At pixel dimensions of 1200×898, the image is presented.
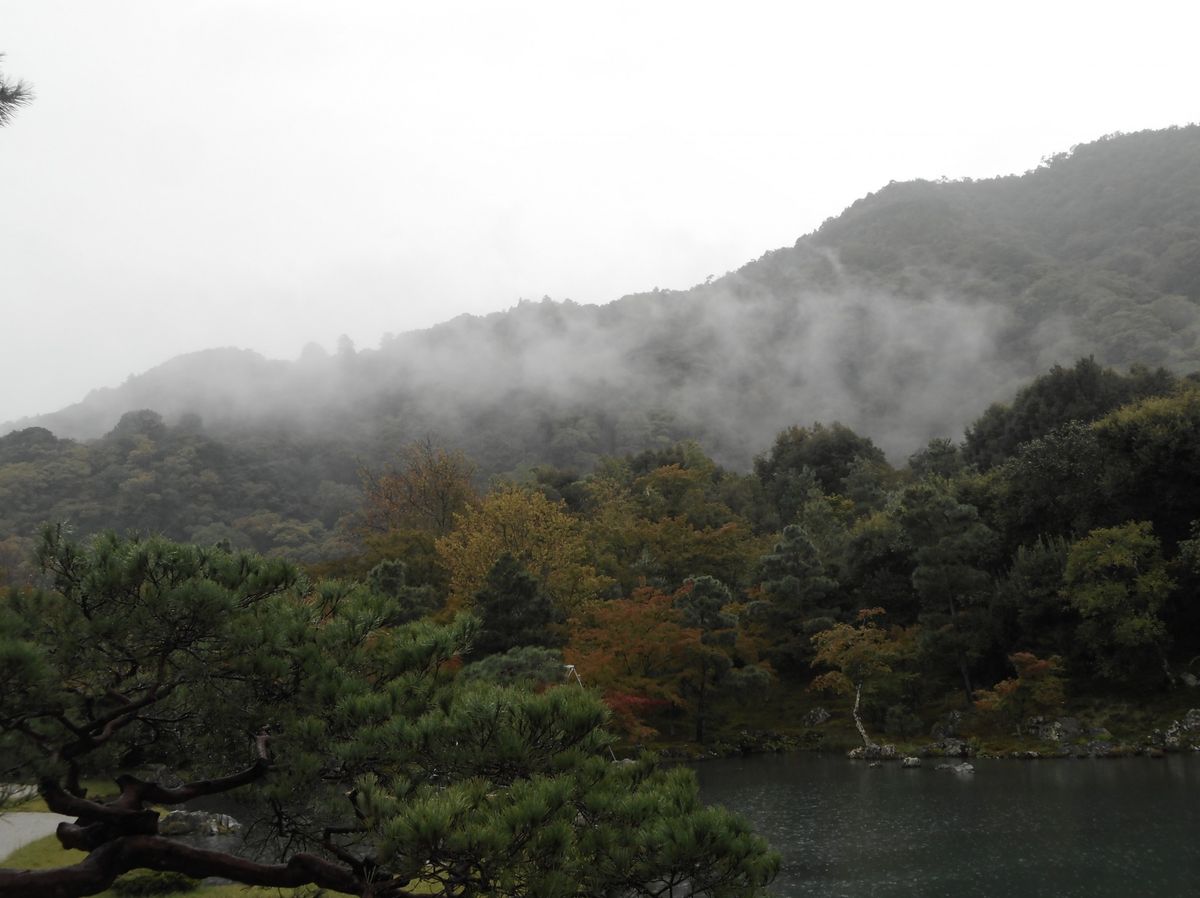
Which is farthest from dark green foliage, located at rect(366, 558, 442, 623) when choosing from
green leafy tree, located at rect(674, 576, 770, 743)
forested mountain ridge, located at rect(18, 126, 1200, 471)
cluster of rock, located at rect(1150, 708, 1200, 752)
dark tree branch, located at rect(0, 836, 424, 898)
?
forested mountain ridge, located at rect(18, 126, 1200, 471)

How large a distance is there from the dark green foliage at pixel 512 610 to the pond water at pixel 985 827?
6599 mm

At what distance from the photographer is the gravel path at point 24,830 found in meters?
12.8

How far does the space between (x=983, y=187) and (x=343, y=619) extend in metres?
125

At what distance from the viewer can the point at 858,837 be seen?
14945 millimetres

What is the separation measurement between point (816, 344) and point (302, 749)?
87.0 m

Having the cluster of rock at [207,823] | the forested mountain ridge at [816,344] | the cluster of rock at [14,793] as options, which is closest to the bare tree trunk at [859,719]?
the cluster of rock at [207,823]

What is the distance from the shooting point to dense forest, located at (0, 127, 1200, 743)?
24453mm

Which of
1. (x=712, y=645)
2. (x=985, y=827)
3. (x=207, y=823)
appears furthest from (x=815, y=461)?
(x=207, y=823)

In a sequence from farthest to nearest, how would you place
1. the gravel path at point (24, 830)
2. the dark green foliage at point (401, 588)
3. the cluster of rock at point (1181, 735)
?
the dark green foliage at point (401, 588) → the cluster of rock at point (1181, 735) → the gravel path at point (24, 830)

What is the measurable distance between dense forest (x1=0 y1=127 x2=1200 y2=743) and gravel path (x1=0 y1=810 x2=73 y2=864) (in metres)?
6.12

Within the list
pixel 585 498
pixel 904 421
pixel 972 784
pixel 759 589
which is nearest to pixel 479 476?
pixel 585 498

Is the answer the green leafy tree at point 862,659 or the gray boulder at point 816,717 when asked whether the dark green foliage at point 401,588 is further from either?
the gray boulder at point 816,717

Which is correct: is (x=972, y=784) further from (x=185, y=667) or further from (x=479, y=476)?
(x=479, y=476)

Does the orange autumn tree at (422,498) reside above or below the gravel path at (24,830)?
above
